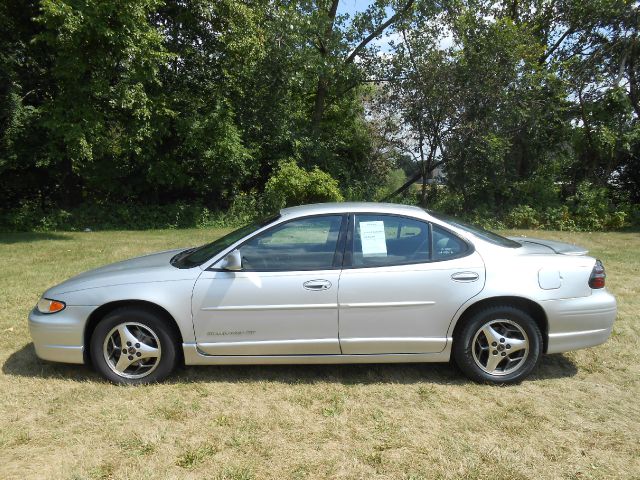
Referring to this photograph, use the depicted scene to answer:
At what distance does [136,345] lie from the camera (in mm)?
3996

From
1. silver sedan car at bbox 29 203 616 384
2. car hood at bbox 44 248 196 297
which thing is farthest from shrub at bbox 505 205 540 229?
car hood at bbox 44 248 196 297

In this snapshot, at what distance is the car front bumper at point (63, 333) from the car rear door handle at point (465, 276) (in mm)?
2873

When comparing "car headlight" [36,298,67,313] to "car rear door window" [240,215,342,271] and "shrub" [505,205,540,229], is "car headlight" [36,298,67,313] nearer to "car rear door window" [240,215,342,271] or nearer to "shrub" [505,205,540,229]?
"car rear door window" [240,215,342,271]

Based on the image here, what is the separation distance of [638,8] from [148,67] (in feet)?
47.8

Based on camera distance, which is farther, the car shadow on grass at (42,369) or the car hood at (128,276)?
the car shadow on grass at (42,369)

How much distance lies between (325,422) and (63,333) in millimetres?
2213

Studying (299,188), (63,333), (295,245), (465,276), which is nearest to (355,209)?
(295,245)

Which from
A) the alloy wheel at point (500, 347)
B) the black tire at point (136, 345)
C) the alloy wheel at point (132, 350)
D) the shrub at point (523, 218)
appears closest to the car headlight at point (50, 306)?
the black tire at point (136, 345)

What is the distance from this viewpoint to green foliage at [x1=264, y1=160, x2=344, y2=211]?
15.5m

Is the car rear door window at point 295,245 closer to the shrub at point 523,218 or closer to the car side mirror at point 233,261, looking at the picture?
the car side mirror at point 233,261

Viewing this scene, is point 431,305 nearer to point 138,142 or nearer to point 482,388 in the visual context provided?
point 482,388

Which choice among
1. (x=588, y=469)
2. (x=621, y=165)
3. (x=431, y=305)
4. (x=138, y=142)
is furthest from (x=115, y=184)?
(x=621, y=165)

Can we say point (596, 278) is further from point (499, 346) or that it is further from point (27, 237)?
point (27, 237)

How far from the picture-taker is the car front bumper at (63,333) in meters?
4.00
